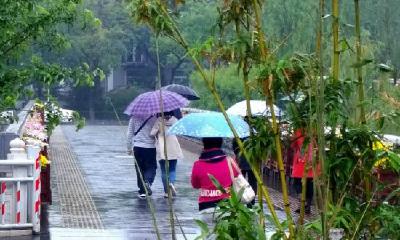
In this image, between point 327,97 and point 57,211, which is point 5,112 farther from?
point 327,97

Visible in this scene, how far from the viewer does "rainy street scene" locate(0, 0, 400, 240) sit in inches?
173

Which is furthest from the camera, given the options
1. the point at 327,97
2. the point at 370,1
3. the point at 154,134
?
the point at 370,1

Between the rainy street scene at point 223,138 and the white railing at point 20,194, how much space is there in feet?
0.05

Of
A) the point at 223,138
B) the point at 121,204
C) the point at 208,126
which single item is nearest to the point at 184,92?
the point at 121,204

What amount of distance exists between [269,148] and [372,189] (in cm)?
48

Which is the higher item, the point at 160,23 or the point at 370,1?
the point at 370,1

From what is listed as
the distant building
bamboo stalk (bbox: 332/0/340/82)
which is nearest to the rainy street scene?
bamboo stalk (bbox: 332/0/340/82)

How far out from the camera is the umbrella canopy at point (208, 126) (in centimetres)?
979

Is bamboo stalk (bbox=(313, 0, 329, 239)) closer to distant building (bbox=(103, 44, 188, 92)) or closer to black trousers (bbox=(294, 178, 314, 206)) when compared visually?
black trousers (bbox=(294, 178, 314, 206))

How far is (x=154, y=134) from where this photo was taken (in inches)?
629

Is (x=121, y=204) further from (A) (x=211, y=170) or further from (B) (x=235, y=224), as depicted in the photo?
(B) (x=235, y=224)

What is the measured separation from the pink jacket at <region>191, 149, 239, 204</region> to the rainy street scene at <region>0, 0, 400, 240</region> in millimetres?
11

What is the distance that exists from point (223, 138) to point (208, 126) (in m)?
0.78

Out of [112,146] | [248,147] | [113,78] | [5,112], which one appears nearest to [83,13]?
[5,112]
